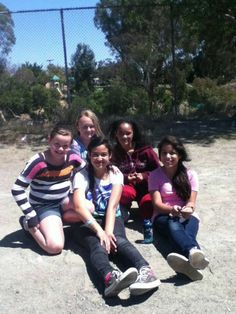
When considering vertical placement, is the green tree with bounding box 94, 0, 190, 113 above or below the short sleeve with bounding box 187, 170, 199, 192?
above

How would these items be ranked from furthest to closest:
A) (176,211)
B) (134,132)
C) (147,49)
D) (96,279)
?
1. (147,49)
2. (134,132)
3. (176,211)
4. (96,279)

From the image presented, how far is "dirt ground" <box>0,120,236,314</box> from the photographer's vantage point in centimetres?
287

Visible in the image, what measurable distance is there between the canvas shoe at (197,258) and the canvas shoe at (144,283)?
288 mm

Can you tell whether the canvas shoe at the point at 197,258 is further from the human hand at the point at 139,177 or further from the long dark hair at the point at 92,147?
the human hand at the point at 139,177

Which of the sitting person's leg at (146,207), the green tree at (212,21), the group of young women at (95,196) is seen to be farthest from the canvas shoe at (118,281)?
the green tree at (212,21)

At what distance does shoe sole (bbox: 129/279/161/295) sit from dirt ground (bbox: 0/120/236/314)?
0.07 meters

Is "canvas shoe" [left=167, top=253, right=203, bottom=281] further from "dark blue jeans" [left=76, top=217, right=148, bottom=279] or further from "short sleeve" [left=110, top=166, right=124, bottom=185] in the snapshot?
"short sleeve" [left=110, top=166, right=124, bottom=185]

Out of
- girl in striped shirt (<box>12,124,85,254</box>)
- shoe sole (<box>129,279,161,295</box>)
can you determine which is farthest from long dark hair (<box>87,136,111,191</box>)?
shoe sole (<box>129,279,161,295</box>)

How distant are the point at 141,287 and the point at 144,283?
0.04m

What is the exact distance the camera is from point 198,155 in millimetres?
7438

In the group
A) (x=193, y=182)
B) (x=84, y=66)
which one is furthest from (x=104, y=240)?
(x=84, y=66)

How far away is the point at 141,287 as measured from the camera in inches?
112

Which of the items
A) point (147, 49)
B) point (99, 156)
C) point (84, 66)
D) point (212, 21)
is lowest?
point (99, 156)

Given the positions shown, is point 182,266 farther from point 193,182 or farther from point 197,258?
point 193,182
